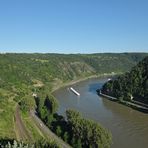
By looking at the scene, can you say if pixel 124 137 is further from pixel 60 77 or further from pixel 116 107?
pixel 60 77

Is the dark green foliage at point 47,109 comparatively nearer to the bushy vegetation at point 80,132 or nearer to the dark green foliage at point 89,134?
the bushy vegetation at point 80,132

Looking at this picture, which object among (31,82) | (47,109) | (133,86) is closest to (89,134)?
(47,109)

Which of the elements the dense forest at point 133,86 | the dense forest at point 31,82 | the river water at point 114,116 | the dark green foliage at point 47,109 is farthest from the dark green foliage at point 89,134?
the dense forest at point 133,86

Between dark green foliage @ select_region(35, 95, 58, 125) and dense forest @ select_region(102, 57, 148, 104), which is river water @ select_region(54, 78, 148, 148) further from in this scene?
dark green foliage @ select_region(35, 95, 58, 125)

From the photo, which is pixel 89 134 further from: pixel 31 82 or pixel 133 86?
pixel 31 82

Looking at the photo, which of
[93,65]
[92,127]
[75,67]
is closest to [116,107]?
[92,127]
